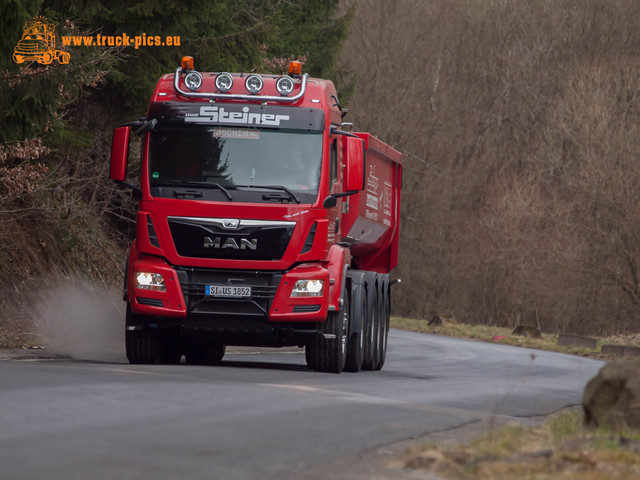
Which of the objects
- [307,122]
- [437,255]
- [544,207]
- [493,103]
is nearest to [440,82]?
[493,103]

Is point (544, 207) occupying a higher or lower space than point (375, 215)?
higher

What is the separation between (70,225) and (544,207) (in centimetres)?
2783

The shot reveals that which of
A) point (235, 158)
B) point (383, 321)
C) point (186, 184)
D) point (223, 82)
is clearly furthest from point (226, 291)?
point (383, 321)

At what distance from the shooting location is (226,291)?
47.9 ft

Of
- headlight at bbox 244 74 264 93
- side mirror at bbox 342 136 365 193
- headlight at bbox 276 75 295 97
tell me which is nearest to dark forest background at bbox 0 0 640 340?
headlight at bbox 244 74 264 93

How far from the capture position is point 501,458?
25.0 feet

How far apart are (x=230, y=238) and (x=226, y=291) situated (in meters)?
0.66

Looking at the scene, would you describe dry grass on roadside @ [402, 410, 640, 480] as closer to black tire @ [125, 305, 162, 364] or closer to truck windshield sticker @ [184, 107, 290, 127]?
truck windshield sticker @ [184, 107, 290, 127]

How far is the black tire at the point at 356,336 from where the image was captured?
16750mm

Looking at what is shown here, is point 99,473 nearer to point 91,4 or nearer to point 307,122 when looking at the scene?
point 307,122

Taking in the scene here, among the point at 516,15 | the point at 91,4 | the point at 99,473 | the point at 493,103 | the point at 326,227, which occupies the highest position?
the point at 516,15

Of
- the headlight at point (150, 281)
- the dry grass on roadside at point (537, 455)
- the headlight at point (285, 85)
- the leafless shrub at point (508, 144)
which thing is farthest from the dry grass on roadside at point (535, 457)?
the leafless shrub at point (508, 144)

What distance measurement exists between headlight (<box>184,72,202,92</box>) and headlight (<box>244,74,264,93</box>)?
605 millimetres

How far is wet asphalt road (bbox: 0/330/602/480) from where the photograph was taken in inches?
278
